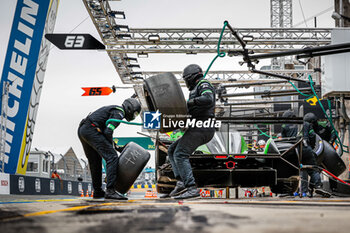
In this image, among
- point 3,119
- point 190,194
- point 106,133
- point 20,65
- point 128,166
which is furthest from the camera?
point 20,65

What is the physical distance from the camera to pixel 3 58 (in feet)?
43.0

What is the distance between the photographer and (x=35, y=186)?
1316cm

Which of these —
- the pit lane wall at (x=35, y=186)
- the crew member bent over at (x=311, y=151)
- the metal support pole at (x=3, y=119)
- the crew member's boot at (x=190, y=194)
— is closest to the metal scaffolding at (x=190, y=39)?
the metal support pole at (x=3, y=119)

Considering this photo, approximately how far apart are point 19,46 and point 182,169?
9117 mm

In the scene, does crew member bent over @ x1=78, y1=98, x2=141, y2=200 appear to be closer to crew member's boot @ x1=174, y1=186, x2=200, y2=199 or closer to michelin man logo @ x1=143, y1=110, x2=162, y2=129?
michelin man logo @ x1=143, y1=110, x2=162, y2=129

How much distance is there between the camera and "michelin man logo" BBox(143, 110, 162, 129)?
5788 mm

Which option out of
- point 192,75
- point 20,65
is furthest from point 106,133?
point 20,65

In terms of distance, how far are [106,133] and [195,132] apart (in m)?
1.32

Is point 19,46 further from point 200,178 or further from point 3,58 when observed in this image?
point 200,178

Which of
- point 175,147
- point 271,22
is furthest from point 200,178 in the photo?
point 271,22

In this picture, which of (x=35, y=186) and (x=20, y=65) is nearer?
(x=35, y=186)

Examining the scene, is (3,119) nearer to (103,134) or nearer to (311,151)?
(103,134)

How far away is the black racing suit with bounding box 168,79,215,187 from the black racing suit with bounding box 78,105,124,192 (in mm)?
983

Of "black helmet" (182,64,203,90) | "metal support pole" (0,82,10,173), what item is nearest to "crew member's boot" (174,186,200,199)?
"black helmet" (182,64,203,90)
